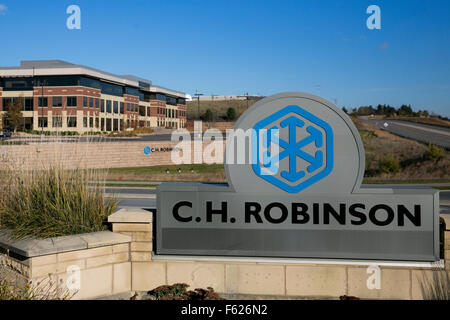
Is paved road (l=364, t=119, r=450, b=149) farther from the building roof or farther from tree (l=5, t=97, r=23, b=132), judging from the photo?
tree (l=5, t=97, r=23, b=132)

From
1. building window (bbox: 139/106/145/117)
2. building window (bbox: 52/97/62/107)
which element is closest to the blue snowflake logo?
building window (bbox: 52/97/62/107)

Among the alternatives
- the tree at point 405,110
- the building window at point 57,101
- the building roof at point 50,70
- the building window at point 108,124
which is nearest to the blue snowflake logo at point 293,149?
the building roof at point 50,70

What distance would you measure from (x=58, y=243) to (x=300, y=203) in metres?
3.79

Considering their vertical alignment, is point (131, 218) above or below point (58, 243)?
above

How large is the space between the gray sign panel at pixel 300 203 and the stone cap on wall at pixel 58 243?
2.56ft

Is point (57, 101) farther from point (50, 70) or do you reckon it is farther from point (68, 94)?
point (50, 70)

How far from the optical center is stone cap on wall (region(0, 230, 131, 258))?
6.09 m

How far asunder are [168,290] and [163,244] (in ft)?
2.42

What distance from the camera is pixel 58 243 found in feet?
20.6

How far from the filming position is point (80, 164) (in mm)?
7367

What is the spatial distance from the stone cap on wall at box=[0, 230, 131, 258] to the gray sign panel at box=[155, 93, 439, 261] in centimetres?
78

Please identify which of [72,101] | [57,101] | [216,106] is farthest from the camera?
[216,106]

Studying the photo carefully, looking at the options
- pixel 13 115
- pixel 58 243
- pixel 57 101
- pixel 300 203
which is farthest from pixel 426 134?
pixel 13 115

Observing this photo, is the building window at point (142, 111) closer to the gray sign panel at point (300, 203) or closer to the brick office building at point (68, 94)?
the brick office building at point (68, 94)
